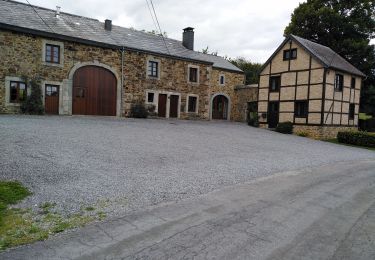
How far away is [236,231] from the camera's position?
A: 437cm

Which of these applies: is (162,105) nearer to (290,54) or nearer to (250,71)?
(290,54)

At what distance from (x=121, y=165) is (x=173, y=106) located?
1765 centimetres

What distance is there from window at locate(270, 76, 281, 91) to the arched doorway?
704cm

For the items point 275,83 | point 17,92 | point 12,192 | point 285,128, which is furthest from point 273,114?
point 12,192

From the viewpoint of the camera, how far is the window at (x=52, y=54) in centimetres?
1912

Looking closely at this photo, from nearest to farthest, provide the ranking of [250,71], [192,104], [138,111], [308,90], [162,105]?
[308,90]
[138,111]
[162,105]
[192,104]
[250,71]

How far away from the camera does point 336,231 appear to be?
463 centimetres

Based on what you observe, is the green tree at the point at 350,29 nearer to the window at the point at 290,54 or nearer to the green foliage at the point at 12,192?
the window at the point at 290,54

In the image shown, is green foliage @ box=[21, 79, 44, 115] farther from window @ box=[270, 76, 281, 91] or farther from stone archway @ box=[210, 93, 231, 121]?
window @ box=[270, 76, 281, 91]

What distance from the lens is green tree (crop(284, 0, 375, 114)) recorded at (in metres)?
29.0

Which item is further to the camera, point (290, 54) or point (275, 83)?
point (275, 83)

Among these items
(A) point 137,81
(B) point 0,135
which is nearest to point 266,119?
(A) point 137,81

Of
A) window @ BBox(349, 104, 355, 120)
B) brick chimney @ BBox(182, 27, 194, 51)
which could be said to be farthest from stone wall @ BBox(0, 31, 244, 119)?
window @ BBox(349, 104, 355, 120)

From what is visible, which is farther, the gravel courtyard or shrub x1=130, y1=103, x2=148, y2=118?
shrub x1=130, y1=103, x2=148, y2=118
